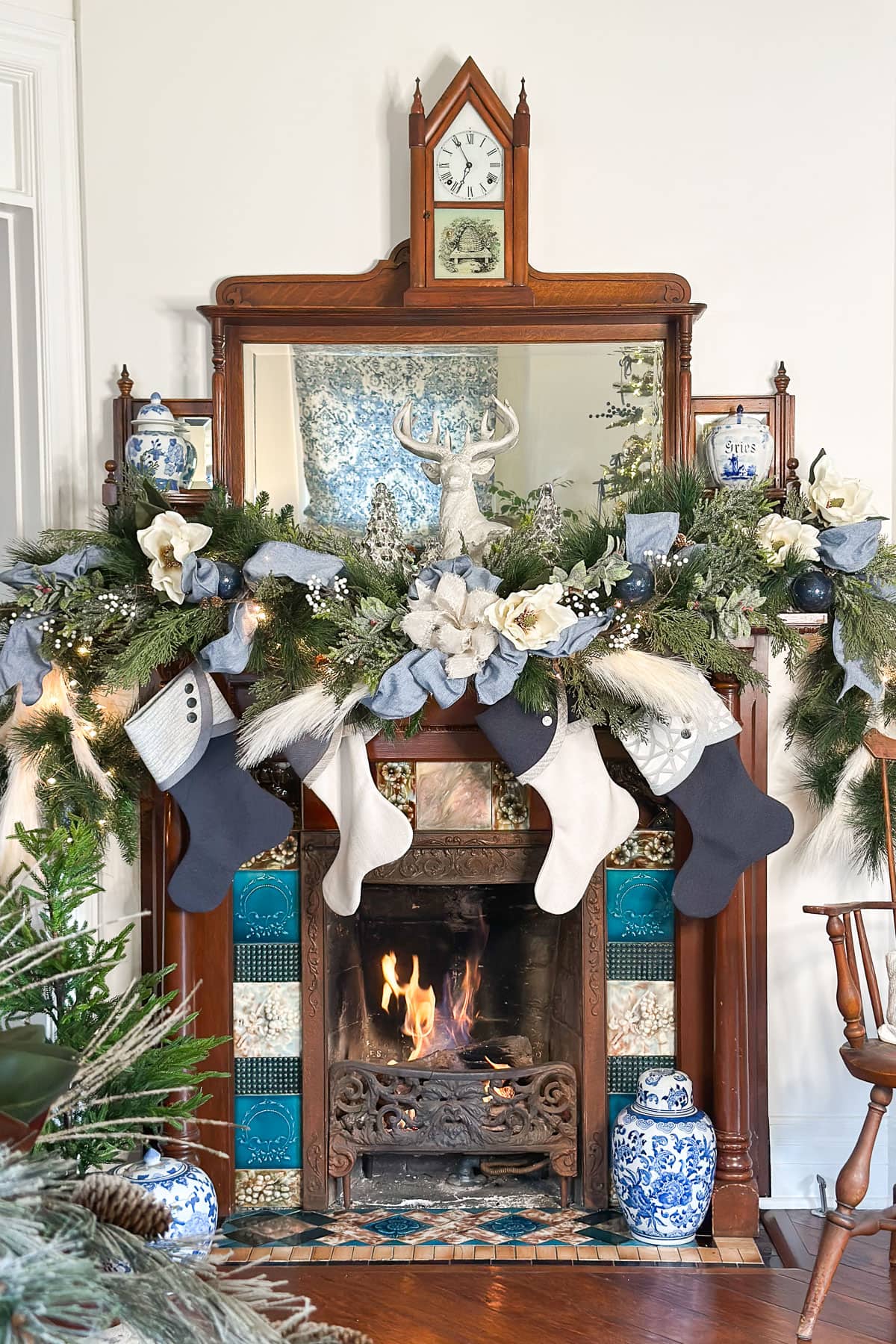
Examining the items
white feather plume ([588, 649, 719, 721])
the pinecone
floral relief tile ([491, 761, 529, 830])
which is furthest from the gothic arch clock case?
the pinecone

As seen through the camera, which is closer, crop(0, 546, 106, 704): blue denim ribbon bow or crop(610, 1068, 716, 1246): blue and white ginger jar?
crop(0, 546, 106, 704): blue denim ribbon bow

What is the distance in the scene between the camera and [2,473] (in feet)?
9.07

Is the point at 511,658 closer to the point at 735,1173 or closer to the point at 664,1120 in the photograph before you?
the point at 664,1120

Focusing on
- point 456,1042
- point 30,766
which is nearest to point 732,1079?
point 456,1042

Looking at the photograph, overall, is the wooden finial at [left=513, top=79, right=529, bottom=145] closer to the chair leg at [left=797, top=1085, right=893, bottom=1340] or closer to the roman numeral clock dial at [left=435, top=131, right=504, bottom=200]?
the roman numeral clock dial at [left=435, top=131, right=504, bottom=200]

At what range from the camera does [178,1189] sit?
7.36ft

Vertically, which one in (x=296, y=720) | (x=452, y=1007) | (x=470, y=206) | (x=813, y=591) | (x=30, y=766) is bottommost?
(x=452, y=1007)

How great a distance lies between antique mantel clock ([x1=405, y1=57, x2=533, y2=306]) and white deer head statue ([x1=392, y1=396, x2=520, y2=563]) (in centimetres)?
31

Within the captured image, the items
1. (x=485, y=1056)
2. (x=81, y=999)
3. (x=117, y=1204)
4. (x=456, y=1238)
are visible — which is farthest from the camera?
(x=485, y=1056)

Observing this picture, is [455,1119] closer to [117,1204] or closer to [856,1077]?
[856,1077]

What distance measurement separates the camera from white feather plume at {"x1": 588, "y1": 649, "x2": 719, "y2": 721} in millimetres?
2225

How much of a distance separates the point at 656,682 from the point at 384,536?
0.60 m

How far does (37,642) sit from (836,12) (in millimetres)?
2225

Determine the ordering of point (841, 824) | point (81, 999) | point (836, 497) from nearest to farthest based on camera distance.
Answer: point (81, 999) → point (836, 497) → point (841, 824)
